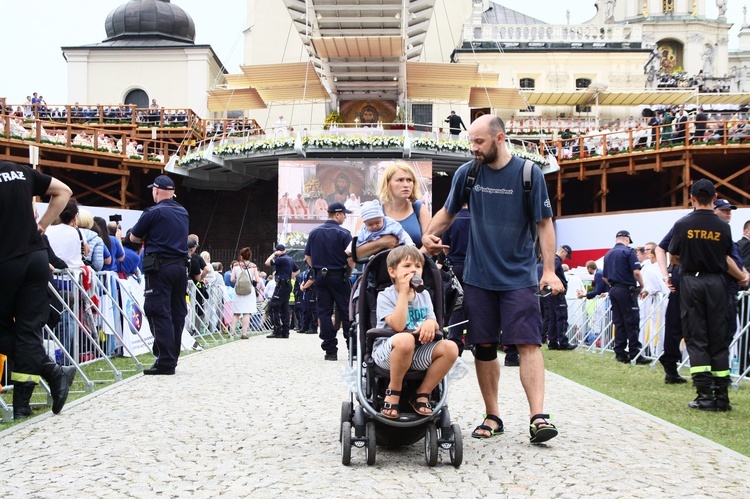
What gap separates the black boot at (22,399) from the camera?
261 inches

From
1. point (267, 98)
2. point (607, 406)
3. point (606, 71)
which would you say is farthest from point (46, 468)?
point (606, 71)

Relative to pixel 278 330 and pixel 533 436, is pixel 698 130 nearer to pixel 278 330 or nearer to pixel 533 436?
pixel 278 330

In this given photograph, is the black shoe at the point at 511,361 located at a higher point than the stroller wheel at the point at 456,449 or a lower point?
lower

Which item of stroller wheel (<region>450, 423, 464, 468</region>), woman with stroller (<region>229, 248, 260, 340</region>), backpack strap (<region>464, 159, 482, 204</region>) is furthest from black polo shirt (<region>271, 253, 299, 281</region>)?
stroller wheel (<region>450, 423, 464, 468</region>)

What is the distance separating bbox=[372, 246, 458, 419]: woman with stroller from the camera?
5.20m

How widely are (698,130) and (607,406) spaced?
29.1m

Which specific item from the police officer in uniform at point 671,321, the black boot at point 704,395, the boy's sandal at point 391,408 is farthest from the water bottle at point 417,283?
the police officer in uniform at point 671,321

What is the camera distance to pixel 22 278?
21.0 feet

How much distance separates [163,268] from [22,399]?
10.8ft

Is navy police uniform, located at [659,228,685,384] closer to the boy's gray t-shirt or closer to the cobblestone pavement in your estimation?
the cobblestone pavement

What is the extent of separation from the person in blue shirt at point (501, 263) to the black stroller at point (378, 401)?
0.52 metres

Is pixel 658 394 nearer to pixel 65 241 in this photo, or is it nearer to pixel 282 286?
pixel 65 241

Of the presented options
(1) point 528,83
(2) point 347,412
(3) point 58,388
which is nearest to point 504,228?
(2) point 347,412

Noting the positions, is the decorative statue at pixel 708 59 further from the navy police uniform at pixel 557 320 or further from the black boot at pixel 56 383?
the black boot at pixel 56 383
